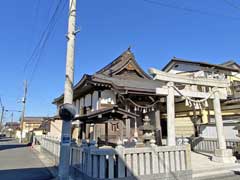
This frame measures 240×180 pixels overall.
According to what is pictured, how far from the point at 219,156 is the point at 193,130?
465 centimetres

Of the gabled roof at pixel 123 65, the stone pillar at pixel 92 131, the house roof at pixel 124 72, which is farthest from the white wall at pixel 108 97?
the gabled roof at pixel 123 65

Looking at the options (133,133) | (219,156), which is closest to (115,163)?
(219,156)

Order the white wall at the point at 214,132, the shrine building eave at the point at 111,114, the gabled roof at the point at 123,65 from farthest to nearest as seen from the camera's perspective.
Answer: the gabled roof at the point at 123,65 < the white wall at the point at 214,132 < the shrine building eave at the point at 111,114

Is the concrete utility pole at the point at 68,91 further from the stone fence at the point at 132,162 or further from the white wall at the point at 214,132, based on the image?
the white wall at the point at 214,132

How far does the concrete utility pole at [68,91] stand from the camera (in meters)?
4.96

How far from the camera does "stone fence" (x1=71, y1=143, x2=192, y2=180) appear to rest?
17.9ft

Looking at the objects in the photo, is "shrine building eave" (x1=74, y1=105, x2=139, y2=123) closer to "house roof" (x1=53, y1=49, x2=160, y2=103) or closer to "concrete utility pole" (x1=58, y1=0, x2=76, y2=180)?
"concrete utility pole" (x1=58, y1=0, x2=76, y2=180)

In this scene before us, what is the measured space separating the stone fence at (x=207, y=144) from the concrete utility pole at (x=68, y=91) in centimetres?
A: 840

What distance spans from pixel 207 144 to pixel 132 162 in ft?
23.5

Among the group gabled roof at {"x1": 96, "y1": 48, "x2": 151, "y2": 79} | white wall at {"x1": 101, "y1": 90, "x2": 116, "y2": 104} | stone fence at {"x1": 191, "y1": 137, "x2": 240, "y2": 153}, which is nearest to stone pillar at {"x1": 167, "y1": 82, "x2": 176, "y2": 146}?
stone fence at {"x1": 191, "y1": 137, "x2": 240, "y2": 153}

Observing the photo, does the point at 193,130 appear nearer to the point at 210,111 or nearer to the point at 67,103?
the point at 210,111

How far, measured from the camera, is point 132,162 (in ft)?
18.8

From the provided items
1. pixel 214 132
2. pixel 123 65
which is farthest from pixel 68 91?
pixel 123 65

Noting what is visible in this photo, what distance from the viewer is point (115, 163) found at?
5.62m
